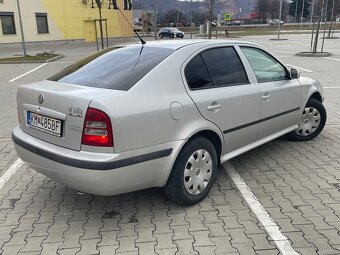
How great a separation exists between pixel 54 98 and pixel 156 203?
1437mm

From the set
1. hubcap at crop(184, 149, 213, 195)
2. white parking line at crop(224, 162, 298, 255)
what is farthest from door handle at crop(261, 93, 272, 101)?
hubcap at crop(184, 149, 213, 195)

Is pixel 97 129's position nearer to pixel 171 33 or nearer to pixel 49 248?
pixel 49 248

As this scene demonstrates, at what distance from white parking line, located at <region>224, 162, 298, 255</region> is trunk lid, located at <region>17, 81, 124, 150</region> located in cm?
172

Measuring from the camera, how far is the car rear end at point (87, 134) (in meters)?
2.83

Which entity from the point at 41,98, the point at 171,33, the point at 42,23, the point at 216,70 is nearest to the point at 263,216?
the point at 216,70

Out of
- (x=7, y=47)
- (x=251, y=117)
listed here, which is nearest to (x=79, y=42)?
(x=7, y=47)

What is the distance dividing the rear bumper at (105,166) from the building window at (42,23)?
101ft

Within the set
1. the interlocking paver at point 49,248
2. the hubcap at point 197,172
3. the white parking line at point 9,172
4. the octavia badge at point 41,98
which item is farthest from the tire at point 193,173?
the white parking line at point 9,172

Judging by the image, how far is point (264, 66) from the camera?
4.40m

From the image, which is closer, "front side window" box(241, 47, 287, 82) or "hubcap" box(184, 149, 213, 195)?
"hubcap" box(184, 149, 213, 195)

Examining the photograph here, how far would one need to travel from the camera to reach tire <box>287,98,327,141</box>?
517 cm

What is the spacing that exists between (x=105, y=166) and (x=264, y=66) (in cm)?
254

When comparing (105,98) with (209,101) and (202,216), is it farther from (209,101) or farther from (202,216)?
(202,216)

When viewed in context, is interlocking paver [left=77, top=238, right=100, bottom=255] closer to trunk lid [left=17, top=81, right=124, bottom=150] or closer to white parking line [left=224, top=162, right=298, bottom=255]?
trunk lid [left=17, top=81, right=124, bottom=150]
